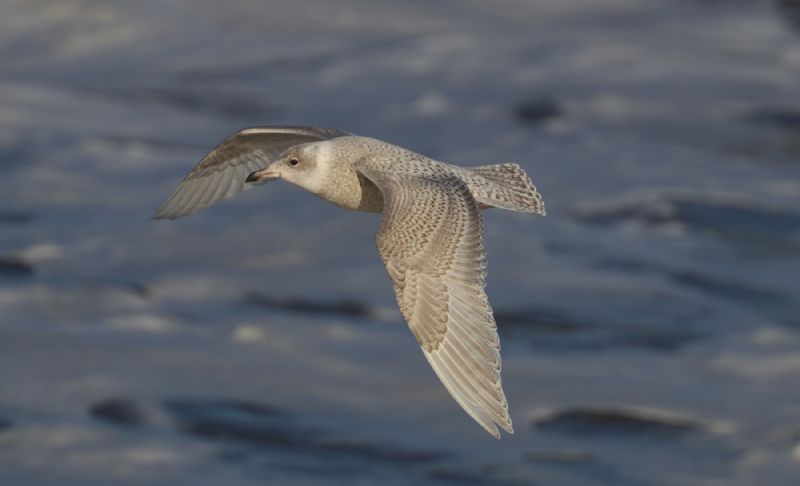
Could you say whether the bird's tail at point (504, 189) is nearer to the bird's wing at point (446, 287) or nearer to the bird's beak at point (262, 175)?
the bird's wing at point (446, 287)

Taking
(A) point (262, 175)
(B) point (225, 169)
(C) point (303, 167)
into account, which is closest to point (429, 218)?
(C) point (303, 167)

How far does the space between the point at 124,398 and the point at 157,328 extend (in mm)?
2030

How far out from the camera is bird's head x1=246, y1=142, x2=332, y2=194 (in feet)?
36.7

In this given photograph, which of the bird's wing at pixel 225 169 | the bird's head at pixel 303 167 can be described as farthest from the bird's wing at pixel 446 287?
the bird's wing at pixel 225 169

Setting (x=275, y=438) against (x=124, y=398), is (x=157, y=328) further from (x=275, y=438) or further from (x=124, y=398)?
(x=275, y=438)

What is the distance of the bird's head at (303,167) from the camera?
36.7 feet

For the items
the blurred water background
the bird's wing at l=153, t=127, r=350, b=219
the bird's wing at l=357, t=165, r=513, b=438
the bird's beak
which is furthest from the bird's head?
the blurred water background

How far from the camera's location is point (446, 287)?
10172 mm

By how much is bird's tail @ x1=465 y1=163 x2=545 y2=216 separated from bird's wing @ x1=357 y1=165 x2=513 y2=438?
73cm

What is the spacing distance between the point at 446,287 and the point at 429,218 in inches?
17.0

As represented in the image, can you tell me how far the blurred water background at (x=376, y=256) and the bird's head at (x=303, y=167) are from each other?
1149cm

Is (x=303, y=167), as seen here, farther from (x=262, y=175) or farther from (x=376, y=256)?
(x=376, y=256)

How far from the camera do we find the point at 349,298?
27.0 metres

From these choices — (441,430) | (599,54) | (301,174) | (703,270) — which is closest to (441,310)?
(301,174)
